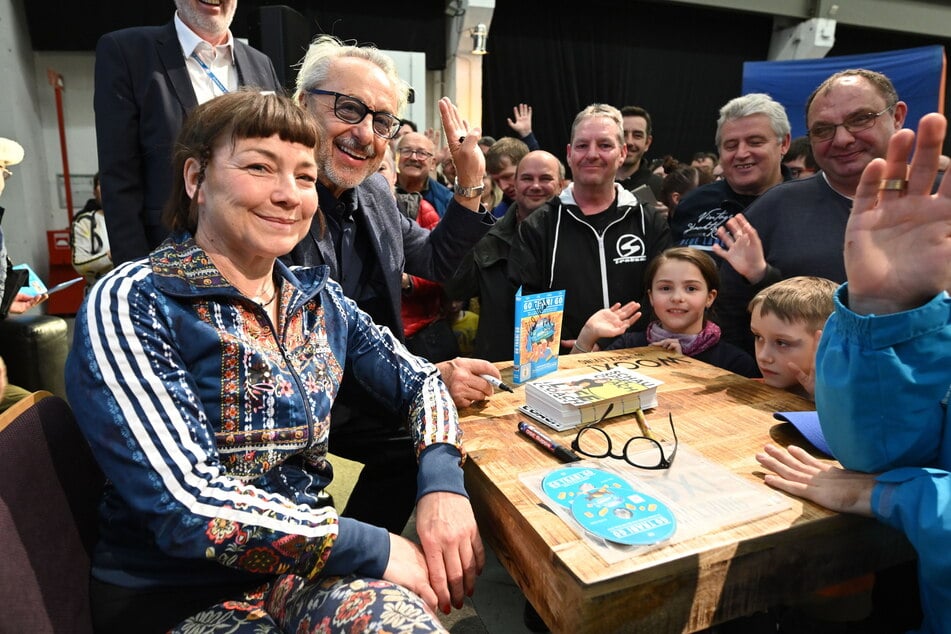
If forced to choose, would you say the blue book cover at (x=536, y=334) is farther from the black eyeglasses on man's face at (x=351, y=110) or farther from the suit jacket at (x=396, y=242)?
the black eyeglasses on man's face at (x=351, y=110)

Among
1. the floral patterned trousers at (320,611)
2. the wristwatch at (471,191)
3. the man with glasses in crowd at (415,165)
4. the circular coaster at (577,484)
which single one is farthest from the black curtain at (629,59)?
the floral patterned trousers at (320,611)

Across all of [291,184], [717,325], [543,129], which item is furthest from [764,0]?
[291,184]

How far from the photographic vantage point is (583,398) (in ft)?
4.23

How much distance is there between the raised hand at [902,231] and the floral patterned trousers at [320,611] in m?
0.89

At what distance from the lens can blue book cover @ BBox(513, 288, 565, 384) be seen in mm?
1488

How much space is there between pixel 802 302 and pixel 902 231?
568 mm

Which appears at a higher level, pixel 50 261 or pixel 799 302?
pixel 799 302

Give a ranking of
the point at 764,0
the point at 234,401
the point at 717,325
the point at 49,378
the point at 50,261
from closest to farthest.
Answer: the point at 234,401, the point at 717,325, the point at 49,378, the point at 50,261, the point at 764,0

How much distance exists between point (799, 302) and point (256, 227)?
1.31m

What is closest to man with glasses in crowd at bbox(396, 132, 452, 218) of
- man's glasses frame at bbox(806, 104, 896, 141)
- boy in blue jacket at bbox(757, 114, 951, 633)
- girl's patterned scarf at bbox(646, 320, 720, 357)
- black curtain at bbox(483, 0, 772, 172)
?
girl's patterned scarf at bbox(646, 320, 720, 357)

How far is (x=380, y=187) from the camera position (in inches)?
75.2

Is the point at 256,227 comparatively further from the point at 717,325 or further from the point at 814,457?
the point at 717,325

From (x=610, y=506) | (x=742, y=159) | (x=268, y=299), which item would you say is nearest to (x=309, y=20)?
(x=742, y=159)

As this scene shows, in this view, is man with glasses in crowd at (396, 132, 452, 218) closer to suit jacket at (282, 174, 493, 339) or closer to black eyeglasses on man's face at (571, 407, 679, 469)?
suit jacket at (282, 174, 493, 339)
